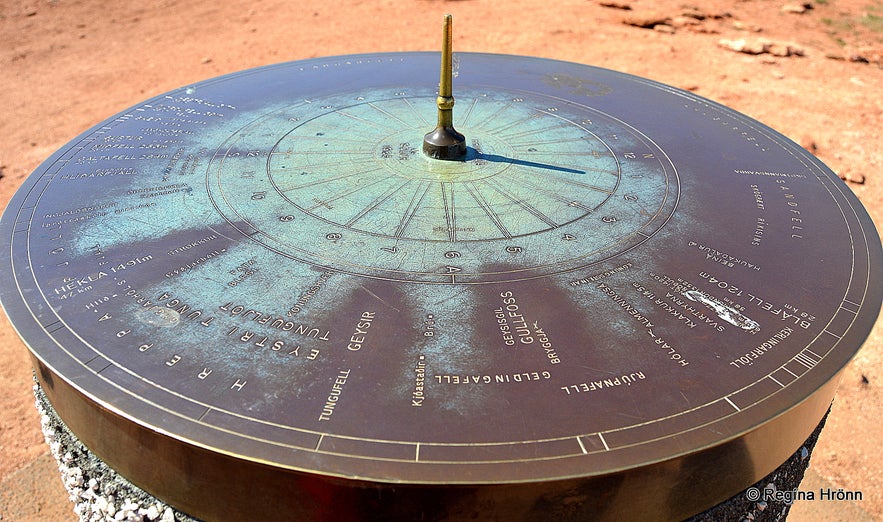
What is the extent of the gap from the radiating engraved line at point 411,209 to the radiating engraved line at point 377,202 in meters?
0.09

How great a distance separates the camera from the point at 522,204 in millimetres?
2951

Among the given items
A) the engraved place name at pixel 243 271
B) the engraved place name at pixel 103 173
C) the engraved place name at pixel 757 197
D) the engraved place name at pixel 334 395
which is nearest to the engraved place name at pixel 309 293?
the engraved place name at pixel 243 271

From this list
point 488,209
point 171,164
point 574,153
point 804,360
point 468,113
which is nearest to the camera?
point 804,360

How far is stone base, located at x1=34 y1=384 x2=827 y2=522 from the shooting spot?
7.08ft

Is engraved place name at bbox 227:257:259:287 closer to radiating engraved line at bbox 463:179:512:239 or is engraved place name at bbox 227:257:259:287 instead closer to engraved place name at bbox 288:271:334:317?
engraved place name at bbox 288:271:334:317

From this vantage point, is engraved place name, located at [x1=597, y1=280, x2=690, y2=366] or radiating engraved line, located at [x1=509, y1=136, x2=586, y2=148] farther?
radiating engraved line, located at [x1=509, y1=136, x2=586, y2=148]

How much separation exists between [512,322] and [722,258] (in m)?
0.96

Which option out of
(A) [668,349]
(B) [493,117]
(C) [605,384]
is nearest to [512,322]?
(C) [605,384]

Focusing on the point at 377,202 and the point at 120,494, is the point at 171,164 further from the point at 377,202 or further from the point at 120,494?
the point at 120,494

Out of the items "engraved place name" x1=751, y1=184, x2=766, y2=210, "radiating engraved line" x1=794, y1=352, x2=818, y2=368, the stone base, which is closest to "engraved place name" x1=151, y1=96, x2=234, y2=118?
the stone base

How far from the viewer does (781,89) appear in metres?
8.75

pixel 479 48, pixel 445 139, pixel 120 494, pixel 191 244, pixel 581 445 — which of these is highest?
pixel 445 139

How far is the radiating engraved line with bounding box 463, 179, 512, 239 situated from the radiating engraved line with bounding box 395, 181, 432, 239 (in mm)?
198

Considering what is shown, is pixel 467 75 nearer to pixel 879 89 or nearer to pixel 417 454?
pixel 417 454
